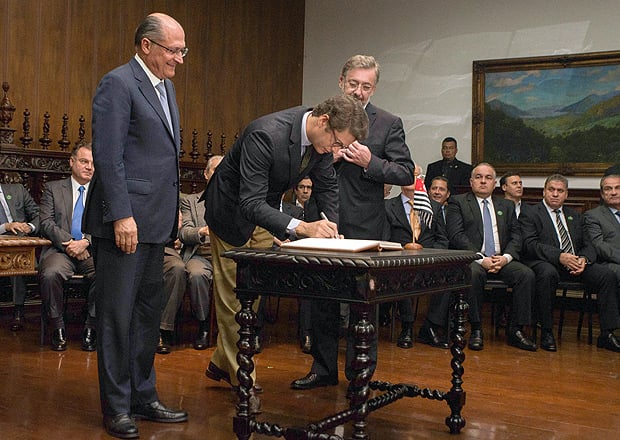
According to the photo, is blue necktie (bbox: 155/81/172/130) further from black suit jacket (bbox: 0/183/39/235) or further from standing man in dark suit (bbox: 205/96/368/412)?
black suit jacket (bbox: 0/183/39/235)

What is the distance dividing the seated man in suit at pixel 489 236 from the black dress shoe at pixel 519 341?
0.10 m

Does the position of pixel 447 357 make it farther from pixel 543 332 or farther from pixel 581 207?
pixel 581 207

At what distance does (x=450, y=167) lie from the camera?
9367 millimetres

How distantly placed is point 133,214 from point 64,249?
7.71ft

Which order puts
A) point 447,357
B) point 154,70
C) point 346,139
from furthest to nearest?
1. point 447,357
2. point 154,70
3. point 346,139

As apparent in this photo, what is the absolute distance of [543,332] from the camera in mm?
5535

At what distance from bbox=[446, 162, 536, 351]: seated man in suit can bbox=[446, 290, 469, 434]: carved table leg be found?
238 centimetres

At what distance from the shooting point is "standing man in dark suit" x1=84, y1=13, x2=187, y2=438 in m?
2.95

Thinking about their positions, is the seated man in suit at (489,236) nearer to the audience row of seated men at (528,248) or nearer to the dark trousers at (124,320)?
the audience row of seated men at (528,248)

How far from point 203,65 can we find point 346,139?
21.1ft

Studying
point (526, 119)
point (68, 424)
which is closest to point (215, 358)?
point (68, 424)

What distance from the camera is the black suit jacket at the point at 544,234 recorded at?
6000mm

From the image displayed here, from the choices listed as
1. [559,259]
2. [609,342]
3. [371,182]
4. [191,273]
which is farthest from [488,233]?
[371,182]

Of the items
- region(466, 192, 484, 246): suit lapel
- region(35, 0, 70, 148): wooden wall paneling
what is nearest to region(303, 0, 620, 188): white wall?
region(466, 192, 484, 246): suit lapel
